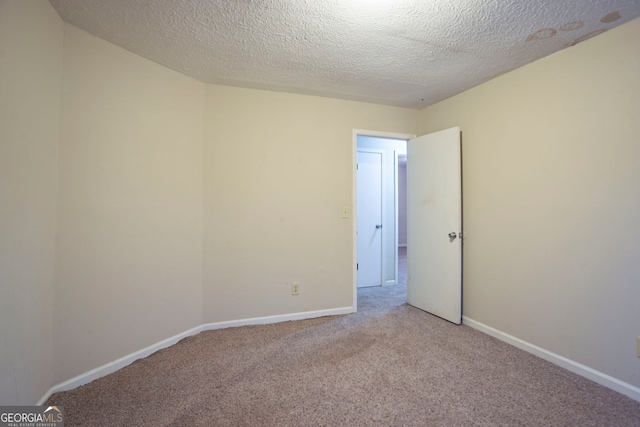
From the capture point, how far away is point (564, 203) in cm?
194

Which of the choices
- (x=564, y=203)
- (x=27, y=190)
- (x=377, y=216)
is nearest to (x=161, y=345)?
(x=27, y=190)

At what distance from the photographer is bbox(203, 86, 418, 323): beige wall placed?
259 centimetres

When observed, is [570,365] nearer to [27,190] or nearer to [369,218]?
[369,218]

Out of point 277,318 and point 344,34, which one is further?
point 277,318

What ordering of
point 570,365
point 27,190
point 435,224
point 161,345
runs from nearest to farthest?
point 27,190 → point 570,365 → point 161,345 → point 435,224

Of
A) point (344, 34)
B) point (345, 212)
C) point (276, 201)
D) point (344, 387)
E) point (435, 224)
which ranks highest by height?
point (344, 34)

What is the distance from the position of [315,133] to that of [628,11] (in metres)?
2.30

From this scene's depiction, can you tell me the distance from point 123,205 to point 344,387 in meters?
2.02

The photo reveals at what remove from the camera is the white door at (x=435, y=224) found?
2.68 m

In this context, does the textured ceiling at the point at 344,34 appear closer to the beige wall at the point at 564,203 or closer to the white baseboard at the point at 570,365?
the beige wall at the point at 564,203

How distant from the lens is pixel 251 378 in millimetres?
1816

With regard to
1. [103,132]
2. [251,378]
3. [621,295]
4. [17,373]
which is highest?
[103,132]

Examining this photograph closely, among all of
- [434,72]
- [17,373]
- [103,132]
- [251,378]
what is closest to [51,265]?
[17,373]

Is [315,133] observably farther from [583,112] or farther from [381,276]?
[381,276]
